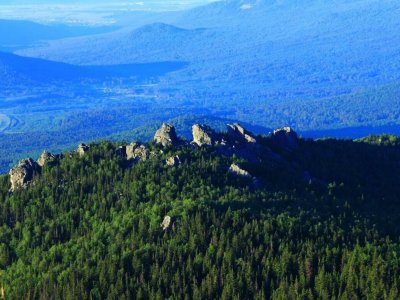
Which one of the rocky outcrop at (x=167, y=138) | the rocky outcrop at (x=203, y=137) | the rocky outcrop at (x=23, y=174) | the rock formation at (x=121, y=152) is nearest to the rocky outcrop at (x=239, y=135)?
the rocky outcrop at (x=203, y=137)

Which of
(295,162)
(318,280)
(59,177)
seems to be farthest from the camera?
(295,162)

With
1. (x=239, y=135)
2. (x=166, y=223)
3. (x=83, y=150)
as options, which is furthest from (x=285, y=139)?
(x=166, y=223)

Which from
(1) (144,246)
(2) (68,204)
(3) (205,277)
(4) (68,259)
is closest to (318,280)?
(3) (205,277)

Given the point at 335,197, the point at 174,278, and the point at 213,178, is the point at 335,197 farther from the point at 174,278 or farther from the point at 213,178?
the point at 174,278

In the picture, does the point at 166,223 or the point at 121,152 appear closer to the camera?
the point at 166,223

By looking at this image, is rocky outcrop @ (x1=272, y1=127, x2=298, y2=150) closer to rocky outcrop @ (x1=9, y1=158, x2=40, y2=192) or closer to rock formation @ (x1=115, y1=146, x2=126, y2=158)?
rock formation @ (x1=115, y1=146, x2=126, y2=158)

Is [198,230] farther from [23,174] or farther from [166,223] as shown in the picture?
[23,174]

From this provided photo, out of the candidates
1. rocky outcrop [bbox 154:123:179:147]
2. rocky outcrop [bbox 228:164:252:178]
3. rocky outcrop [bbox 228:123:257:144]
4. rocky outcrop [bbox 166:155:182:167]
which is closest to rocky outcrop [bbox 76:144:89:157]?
rocky outcrop [bbox 154:123:179:147]
